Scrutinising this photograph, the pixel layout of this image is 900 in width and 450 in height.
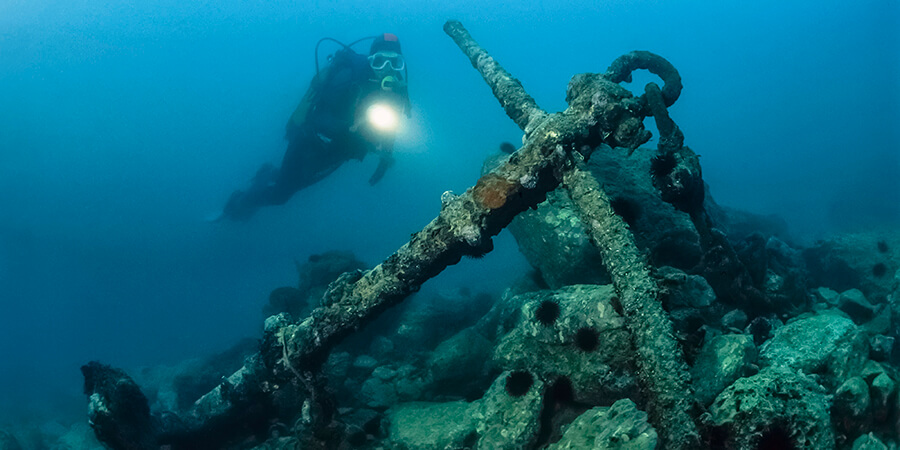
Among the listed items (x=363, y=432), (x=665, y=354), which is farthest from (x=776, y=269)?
(x=363, y=432)

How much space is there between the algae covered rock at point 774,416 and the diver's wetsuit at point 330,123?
552 inches

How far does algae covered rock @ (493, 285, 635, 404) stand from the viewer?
17.4 ft

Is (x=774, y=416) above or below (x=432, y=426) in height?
below

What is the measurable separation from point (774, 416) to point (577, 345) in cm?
246

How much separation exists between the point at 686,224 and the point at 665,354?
473cm

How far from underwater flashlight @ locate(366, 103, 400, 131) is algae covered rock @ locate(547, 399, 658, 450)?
41.2 ft

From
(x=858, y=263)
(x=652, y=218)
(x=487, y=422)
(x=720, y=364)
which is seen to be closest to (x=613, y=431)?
(x=720, y=364)

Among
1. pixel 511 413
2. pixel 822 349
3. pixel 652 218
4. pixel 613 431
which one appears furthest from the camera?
pixel 652 218

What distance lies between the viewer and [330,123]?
1534 cm

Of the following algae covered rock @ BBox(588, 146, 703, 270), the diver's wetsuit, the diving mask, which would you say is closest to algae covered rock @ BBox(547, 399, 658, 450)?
algae covered rock @ BBox(588, 146, 703, 270)

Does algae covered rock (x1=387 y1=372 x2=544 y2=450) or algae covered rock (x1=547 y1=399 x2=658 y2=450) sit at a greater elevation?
algae covered rock (x1=387 y1=372 x2=544 y2=450)

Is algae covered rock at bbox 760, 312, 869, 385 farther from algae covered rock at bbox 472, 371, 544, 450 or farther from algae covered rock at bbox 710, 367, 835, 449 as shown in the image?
algae covered rock at bbox 472, 371, 544, 450

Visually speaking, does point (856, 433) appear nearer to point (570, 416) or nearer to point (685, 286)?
point (685, 286)

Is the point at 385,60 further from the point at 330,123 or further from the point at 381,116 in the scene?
the point at 330,123
